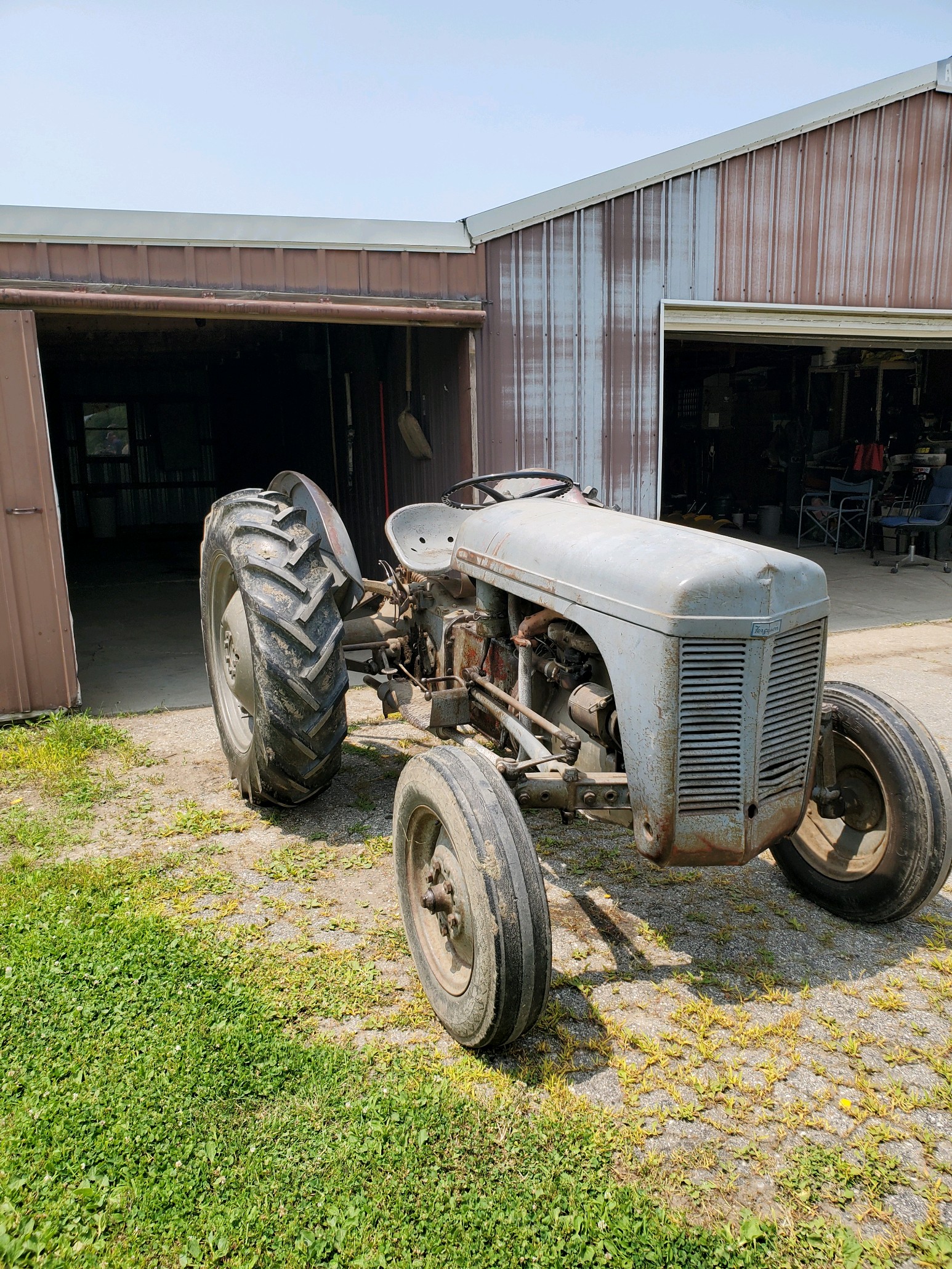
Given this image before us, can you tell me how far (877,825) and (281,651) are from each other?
2.07 meters

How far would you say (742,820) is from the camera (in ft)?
8.05

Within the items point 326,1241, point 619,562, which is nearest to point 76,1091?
→ point 326,1241

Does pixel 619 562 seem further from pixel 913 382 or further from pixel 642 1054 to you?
pixel 913 382

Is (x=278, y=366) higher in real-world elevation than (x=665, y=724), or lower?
higher

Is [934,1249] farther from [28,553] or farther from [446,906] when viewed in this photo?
[28,553]

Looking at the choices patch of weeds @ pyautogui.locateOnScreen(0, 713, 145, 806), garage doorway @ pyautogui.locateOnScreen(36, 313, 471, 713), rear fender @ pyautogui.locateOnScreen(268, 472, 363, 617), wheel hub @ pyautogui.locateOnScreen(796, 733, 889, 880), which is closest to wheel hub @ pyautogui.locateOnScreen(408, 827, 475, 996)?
wheel hub @ pyautogui.locateOnScreen(796, 733, 889, 880)

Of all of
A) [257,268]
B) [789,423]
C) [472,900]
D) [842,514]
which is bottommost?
[842,514]

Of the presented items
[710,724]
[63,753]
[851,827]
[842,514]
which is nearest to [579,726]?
[710,724]

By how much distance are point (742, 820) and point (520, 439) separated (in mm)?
4313

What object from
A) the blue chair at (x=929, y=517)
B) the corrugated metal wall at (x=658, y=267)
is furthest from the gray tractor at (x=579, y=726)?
the blue chair at (x=929, y=517)

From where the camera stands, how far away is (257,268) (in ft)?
18.0

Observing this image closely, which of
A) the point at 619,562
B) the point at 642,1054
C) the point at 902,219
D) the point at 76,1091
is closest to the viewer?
the point at 76,1091

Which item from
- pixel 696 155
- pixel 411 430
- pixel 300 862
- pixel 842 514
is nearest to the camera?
pixel 300 862

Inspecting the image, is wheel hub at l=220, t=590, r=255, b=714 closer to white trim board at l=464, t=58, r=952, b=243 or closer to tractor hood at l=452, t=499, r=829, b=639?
tractor hood at l=452, t=499, r=829, b=639
